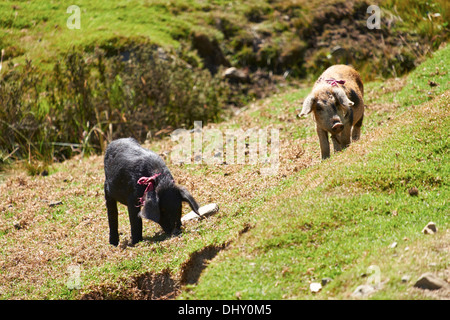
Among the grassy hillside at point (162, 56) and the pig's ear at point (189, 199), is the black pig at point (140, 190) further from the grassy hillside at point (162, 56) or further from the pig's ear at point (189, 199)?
the grassy hillside at point (162, 56)

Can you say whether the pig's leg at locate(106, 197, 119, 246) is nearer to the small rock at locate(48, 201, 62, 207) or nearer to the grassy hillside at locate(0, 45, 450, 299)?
the grassy hillside at locate(0, 45, 450, 299)

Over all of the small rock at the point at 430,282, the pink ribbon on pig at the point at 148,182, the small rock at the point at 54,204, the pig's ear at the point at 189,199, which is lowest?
the small rock at the point at 54,204

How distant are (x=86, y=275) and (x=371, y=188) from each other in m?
4.08

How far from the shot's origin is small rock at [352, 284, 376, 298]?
18.0ft

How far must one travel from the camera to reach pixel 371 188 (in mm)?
7531

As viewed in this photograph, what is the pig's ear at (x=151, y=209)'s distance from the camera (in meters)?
7.74

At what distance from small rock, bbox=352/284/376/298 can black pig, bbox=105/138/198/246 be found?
288 centimetres

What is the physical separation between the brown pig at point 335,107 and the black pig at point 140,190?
2291 mm

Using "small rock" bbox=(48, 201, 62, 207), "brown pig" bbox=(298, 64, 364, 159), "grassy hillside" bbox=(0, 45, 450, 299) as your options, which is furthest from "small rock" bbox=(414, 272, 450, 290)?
"small rock" bbox=(48, 201, 62, 207)

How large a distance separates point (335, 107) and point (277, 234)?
2677 mm

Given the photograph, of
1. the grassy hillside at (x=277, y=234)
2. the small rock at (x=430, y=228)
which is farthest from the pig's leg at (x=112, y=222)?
the small rock at (x=430, y=228)
